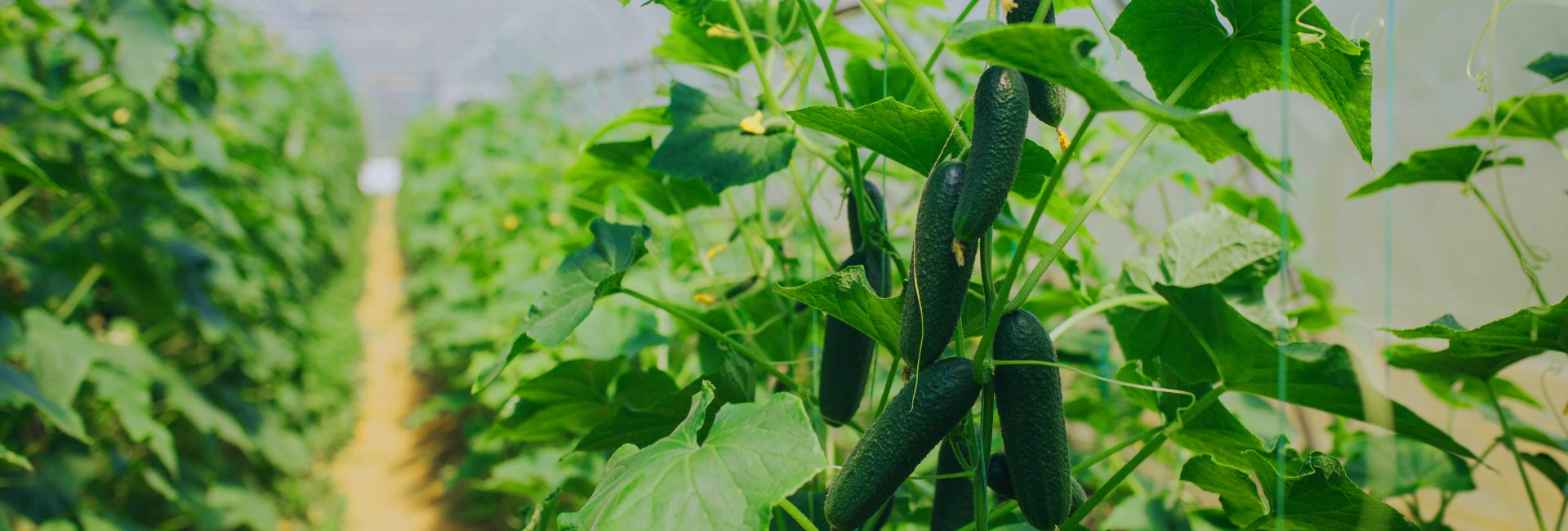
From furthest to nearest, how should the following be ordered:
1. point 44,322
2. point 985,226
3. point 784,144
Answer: point 44,322 < point 784,144 < point 985,226

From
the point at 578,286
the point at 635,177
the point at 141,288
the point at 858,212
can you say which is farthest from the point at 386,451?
the point at 858,212

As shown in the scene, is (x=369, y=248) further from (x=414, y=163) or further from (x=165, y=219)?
(x=165, y=219)

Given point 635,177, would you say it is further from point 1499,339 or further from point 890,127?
point 1499,339

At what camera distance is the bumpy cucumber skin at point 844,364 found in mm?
1102

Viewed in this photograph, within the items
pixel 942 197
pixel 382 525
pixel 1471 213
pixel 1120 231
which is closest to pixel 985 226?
pixel 942 197

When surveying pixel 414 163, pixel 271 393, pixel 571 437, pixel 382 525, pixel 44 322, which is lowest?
pixel 382 525

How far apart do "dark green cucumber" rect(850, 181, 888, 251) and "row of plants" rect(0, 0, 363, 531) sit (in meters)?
1.29

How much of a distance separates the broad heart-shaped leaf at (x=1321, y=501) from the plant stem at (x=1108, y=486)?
93 mm

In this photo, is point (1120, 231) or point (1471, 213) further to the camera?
point (1120, 231)

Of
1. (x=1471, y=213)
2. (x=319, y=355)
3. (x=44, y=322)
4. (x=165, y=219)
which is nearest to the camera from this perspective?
(x=1471, y=213)

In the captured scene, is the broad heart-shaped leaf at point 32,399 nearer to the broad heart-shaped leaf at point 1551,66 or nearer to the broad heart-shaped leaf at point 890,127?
the broad heart-shaped leaf at point 890,127

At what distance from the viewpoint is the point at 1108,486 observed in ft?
3.26

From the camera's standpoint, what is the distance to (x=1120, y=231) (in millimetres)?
3268

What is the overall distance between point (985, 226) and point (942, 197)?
0.06 m
